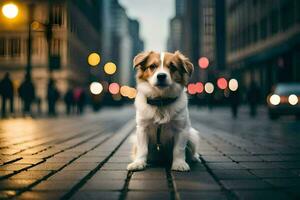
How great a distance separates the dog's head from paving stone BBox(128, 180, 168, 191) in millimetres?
1041

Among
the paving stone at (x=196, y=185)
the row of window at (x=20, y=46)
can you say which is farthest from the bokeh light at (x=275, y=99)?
the row of window at (x=20, y=46)

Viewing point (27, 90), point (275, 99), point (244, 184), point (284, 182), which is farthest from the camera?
point (27, 90)

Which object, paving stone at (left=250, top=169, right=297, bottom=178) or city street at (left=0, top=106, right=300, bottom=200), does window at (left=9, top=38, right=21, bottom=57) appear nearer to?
city street at (left=0, top=106, right=300, bottom=200)

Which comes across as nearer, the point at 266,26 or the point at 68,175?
the point at 68,175

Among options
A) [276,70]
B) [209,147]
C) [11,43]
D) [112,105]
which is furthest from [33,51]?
[209,147]

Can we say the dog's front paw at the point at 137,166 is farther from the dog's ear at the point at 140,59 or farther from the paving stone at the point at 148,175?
the dog's ear at the point at 140,59

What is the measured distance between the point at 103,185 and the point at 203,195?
980 mm

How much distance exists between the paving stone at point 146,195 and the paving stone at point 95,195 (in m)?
0.11

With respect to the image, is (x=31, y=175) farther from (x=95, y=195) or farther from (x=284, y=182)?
(x=284, y=182)

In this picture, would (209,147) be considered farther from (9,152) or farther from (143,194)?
(143,194)

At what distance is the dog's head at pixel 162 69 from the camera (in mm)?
5090

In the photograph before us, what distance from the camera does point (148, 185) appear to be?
4527mm

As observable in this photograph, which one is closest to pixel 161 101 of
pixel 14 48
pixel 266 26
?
pixel 266 26

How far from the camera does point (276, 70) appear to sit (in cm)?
4134
